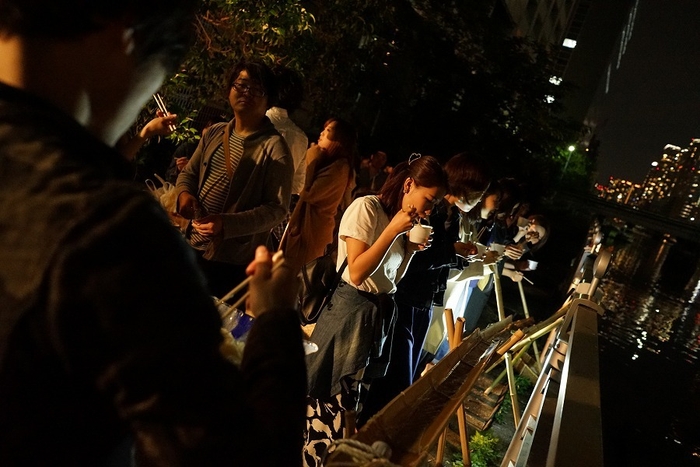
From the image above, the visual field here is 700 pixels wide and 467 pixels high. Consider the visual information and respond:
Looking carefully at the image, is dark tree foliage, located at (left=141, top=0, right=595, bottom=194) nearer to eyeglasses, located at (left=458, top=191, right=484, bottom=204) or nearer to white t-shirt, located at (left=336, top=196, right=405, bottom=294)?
eyeglasses, located at (left=458, top=191, right=484, bottom=204)

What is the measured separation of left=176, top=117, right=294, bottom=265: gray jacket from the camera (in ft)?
11.2

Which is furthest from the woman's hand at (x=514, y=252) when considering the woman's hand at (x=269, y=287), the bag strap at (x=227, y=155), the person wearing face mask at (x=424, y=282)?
the woman's hand at (x=269, y=287)

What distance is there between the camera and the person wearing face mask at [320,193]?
4.96m

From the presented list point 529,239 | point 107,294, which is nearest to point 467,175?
point 107,294

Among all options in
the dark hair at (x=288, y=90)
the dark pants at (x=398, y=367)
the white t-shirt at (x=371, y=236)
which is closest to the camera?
the white t-shirt at (x=371, y=236)

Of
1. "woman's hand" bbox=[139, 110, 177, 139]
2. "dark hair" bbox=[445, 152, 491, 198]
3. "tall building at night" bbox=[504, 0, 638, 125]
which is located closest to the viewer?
"woman's hand" bbox=[139, 110, 177, 139]

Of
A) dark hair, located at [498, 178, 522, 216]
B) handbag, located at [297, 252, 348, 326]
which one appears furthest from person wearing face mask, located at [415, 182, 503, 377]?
handbag, located at [297, 252, 348, 326]

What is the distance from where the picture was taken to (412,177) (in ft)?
11.1

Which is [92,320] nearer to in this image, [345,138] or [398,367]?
[398,367]

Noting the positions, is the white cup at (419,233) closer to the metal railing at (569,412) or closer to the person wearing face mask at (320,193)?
the metal railing at (569,412)

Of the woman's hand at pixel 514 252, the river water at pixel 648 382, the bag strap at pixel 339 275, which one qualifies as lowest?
the river water at pixel 648 382

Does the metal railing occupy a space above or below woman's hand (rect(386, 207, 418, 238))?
below

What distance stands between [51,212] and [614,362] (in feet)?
43.7

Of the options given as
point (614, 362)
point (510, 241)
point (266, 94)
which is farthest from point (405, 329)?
point (614, 362)
